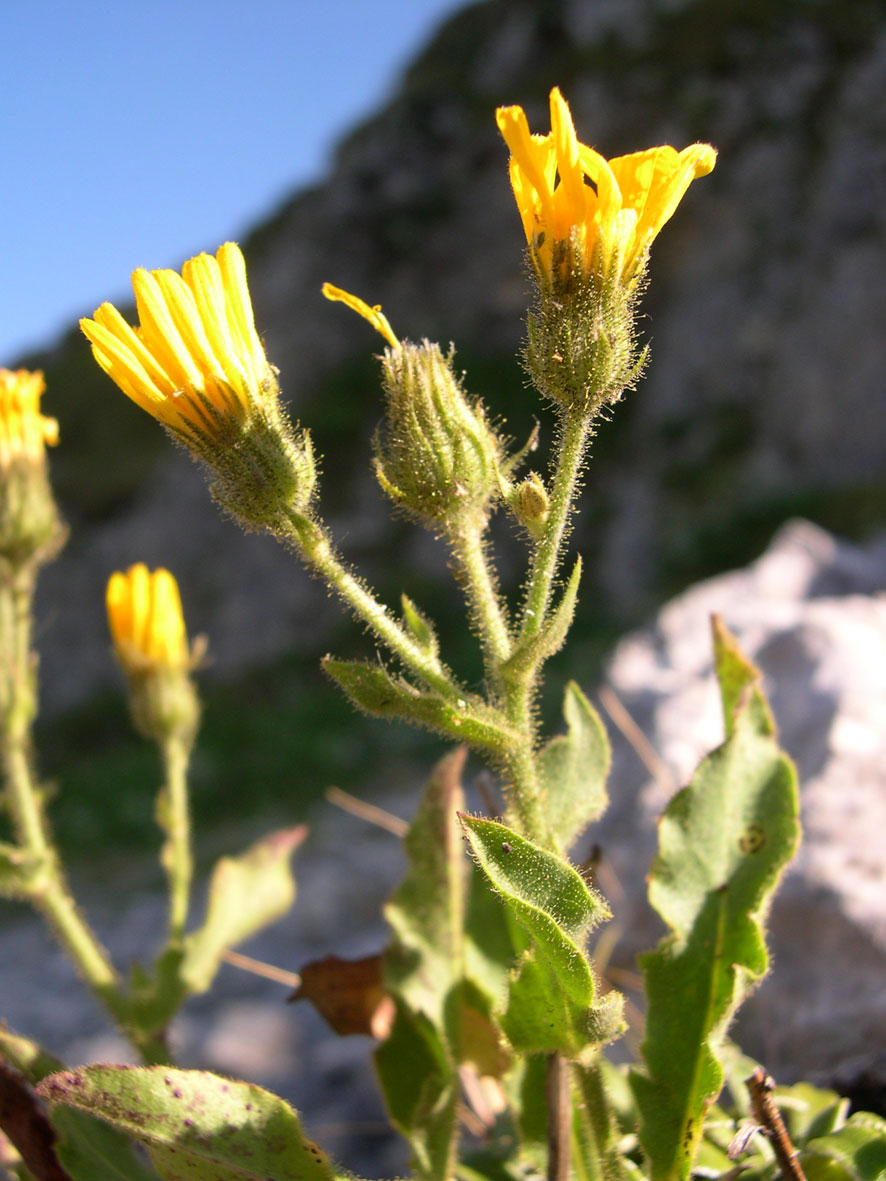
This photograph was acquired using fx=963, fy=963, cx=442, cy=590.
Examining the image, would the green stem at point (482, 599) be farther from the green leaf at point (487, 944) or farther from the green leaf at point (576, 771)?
the green leaf at point (487, 944)

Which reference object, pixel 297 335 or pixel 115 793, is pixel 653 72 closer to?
pixel 297 335

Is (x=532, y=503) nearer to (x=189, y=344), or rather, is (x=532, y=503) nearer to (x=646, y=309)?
(x=189, y=344)

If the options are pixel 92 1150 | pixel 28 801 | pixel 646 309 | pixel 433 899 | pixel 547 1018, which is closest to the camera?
pixel 547 1018

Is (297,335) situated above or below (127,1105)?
above

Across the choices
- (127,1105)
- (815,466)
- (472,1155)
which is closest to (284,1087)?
(472,1155)

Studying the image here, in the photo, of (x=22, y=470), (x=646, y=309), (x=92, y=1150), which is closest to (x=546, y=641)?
(x=92, y=1150)

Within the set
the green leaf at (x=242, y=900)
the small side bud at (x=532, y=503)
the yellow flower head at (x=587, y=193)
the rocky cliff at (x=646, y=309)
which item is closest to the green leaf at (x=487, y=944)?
the green leaf at (x=242, y=900)

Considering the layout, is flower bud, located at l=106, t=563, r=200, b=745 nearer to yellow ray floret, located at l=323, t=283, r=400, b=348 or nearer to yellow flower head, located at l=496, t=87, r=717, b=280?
yellow ray floret, located at l=323, t=283, r=400, b=348

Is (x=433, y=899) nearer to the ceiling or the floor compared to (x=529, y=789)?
nearer to the floor
